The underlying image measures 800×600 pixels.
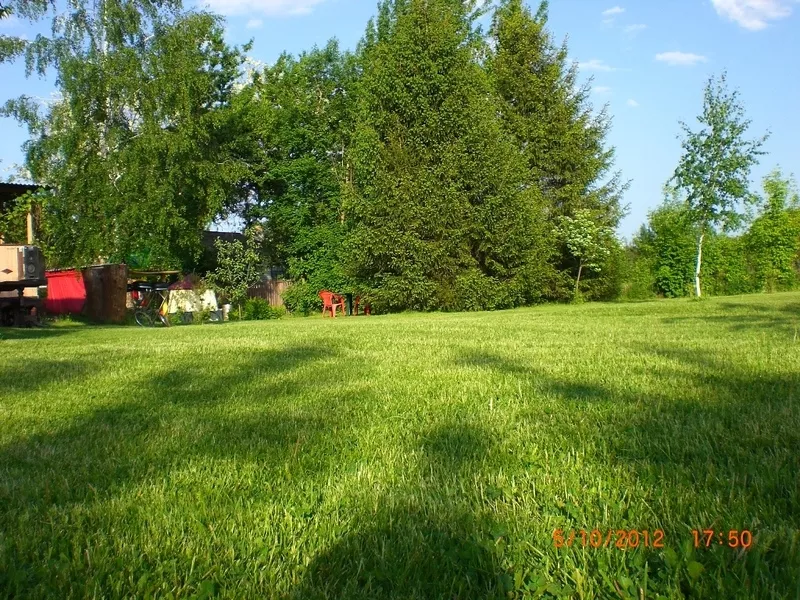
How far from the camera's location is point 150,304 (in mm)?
20891

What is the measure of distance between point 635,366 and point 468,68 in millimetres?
24970

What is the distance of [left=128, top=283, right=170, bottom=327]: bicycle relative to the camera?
1909cm

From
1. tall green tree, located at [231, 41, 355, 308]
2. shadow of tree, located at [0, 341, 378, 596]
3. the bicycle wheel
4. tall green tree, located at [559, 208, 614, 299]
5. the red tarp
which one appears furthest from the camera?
tall green tree, located at [231, 41, 355, 308]

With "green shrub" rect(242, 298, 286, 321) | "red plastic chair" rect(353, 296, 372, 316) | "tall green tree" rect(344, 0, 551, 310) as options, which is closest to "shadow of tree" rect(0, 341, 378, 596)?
"green shrub" rect(242, 298, 286, 321)

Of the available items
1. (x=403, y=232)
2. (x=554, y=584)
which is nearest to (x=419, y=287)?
(x=403, y=232)

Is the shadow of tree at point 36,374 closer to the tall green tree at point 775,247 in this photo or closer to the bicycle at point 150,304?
the bicycle at point 150,304

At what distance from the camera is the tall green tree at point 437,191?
87.5 ft

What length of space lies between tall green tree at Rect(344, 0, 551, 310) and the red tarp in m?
11.2

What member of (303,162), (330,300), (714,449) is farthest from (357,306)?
(714,449)

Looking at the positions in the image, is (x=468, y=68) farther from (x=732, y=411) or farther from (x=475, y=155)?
(x=732, y=411)

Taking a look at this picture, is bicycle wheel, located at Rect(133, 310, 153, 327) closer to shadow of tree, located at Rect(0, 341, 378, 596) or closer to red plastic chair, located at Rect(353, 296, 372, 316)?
red plastic chair, located at Rect(353, 296, 372, 316)

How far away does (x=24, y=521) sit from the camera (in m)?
2.21

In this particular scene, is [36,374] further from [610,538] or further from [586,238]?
[586,238]

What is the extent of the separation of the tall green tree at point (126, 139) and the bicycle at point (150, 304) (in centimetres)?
423
